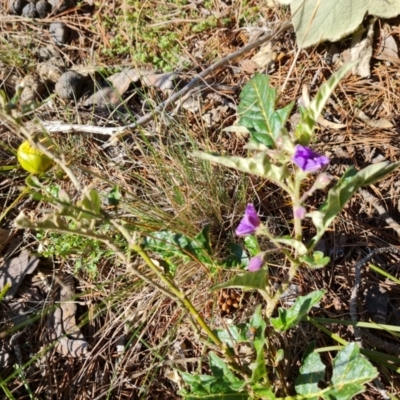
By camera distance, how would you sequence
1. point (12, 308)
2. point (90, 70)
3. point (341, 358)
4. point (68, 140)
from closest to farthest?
point (341, 358) < point (12, 308) < point (68, 140) < point (90, 70)

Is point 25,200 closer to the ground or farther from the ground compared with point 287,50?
closer to the ground

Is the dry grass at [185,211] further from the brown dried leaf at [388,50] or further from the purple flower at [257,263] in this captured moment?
the purple flower at [257,263]

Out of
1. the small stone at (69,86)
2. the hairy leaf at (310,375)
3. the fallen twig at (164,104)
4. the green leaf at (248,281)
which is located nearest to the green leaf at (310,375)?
the hairy leaf at (310,375)

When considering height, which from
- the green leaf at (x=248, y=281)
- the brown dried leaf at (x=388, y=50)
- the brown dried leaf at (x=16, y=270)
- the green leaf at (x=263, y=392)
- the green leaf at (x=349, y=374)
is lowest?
the brown dried leaf at (x=16, y=270)

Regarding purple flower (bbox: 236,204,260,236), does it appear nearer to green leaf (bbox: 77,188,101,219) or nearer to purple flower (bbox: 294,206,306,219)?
purple flower (bbox: 294,206,306,219)

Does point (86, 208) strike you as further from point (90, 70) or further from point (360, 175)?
point (90, 70)

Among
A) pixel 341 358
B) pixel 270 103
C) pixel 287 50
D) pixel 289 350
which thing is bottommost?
pixel 289 350

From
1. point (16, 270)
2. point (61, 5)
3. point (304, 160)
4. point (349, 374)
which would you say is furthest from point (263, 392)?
point (61, 5)

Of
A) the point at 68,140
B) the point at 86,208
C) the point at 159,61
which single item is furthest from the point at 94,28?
the point at 86,208
